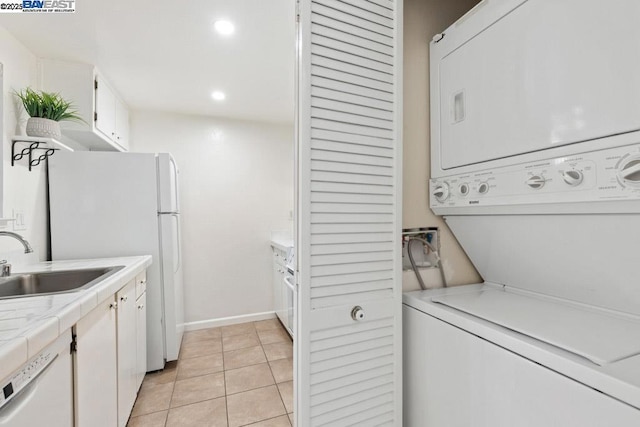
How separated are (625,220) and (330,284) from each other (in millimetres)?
881

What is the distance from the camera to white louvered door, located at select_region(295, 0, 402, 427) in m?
1.02

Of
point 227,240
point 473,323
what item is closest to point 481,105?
point 473,323

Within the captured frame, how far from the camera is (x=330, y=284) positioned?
1.06 meters

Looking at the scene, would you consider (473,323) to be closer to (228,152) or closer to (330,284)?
(330,284)

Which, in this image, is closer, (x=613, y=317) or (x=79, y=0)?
(x=613, y=317)

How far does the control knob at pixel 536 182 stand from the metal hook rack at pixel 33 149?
2455 mm

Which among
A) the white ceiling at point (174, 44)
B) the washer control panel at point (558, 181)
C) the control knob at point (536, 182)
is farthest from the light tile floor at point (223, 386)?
the white ceiling at point (174, 44)

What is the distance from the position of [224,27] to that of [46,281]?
6.07 ft

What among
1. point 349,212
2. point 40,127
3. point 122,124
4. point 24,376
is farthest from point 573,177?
point 122,124

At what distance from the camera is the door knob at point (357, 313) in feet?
3.52

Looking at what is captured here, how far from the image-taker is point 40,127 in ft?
5.75

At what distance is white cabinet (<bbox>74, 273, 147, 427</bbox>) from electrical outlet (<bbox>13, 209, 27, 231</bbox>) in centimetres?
76

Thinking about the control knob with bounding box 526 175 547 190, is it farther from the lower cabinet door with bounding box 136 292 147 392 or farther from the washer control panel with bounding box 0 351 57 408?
the lower cabinet door with bounding box 136 292 147 392

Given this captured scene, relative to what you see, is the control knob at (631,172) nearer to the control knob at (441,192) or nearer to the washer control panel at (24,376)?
the control knob at (441,192)
